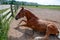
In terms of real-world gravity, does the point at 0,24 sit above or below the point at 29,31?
above

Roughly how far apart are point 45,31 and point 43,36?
23 centimetres

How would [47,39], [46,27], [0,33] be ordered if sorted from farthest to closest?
[46,27], [47,39], [0,33]

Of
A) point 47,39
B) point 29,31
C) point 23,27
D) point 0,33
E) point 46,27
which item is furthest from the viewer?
point 23,27

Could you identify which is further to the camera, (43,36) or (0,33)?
(43,36)

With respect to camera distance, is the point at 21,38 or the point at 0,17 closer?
the point at 0,17

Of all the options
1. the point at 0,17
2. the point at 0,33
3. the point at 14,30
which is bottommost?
the point at 14,30

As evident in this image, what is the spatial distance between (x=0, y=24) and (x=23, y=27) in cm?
233

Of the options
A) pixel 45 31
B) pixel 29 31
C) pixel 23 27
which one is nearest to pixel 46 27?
pixel 45 31

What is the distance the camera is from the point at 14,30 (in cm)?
647

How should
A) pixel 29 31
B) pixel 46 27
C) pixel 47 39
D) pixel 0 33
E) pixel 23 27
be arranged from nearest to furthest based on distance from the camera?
1. pixel 0 33
2. pixel 47 39
3. pixel 46 27
4. pixel 29 31
5. pixel 23 27

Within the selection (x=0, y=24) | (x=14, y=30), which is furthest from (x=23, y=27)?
(x=0, y=24)

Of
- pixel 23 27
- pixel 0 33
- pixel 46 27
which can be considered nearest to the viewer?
pixel 0 33

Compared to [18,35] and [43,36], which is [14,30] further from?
[43,36]

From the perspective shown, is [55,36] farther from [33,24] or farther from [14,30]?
[14,30]
